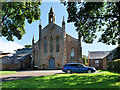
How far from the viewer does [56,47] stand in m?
36.8

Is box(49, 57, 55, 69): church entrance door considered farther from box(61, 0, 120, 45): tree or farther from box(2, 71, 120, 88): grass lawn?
box(2, 71, 120, 88): grass lawn

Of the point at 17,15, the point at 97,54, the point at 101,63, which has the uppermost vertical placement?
the point at 17,15

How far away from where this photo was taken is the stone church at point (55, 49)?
3584 centimetres

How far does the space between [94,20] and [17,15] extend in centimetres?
1144

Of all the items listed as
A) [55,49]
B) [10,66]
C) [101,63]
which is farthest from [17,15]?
[101,63]

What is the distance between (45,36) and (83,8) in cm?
2563

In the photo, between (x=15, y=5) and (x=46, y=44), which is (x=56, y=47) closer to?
(x=46, y=44)

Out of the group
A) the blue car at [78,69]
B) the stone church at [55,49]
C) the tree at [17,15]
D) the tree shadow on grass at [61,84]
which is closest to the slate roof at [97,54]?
the stone church at [55,49]

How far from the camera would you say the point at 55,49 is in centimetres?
3653

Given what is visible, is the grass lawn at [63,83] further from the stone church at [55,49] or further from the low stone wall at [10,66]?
the low stone wall at [10,66]

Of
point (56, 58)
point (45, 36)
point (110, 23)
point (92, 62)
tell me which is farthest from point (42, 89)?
point (92, 62)

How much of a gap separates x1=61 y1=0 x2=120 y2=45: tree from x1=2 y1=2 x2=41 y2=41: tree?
5584 millimetres

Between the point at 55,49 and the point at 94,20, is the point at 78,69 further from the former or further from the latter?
the point at 55,49

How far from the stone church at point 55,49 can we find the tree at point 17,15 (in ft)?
55.7
